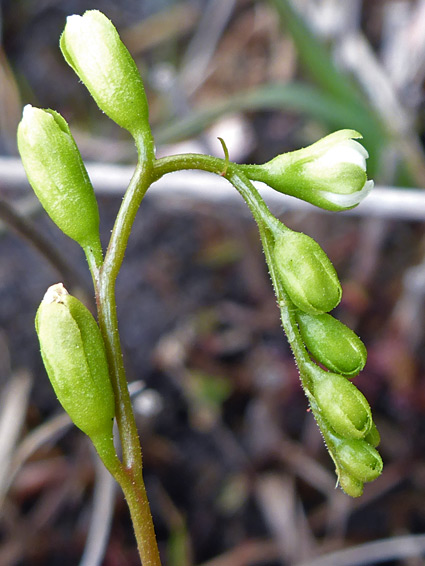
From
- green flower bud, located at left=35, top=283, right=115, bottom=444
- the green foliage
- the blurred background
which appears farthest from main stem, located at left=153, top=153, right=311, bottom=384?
the blurred background

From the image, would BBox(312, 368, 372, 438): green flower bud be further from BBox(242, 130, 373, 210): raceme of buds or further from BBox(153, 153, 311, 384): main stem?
BBox(242, 130, 373, 210): raceme of buds

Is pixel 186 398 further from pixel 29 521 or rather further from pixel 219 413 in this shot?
pixel 29 521

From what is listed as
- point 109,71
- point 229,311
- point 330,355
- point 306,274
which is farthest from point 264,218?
point 229,311

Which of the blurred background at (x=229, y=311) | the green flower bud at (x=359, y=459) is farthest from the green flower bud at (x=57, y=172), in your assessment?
the blurred background at (x=229, y=311)

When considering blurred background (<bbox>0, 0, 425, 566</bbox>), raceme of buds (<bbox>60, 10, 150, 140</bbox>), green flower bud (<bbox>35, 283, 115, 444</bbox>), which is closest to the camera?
green flower bud (<bbox>35, 283, 115, 444</bbox>)

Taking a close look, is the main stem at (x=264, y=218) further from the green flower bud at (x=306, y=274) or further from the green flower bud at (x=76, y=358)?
the green flower bud at (x=76, y=358)

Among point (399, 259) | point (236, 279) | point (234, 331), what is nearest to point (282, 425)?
point (234, 331)

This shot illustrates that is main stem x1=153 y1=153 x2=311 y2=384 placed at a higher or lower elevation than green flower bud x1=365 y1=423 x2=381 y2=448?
higher
